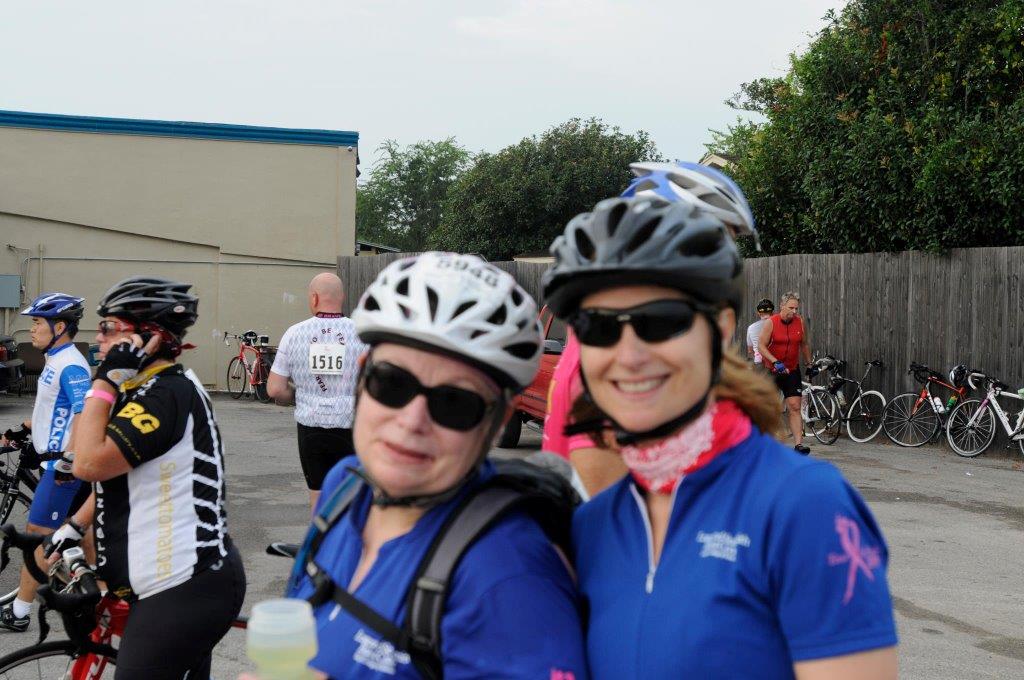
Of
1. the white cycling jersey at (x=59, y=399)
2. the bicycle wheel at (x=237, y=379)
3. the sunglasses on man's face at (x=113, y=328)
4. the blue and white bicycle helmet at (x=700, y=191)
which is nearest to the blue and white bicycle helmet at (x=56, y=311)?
the white cycling jersey at (x=59, y=399)

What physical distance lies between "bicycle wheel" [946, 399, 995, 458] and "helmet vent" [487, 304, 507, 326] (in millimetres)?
12894

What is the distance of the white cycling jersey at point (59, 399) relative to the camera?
19.8ft

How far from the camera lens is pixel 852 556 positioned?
4.68 ft

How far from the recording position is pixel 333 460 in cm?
739

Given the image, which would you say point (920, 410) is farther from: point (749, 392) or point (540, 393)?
point (749, 392)

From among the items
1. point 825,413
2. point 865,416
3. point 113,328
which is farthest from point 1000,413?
point 113,328

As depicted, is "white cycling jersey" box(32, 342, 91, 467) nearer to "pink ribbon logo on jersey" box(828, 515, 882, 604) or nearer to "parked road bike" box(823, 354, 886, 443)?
"pink ribbon logo on jersey" box(828, 515, 882, 604)

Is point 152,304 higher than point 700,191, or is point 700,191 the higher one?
point 700,191

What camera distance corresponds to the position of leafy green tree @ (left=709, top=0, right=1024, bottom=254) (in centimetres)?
1400

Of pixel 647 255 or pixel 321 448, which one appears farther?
pixel 321 448

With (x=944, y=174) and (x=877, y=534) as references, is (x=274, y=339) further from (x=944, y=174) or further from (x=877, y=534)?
(x=877, y=534)

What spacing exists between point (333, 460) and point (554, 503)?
579 centimetres

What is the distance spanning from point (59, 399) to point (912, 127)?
41.8 ft

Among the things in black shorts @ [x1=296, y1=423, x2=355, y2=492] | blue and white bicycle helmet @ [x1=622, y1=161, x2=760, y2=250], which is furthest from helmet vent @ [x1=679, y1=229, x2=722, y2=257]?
black shorts @ [x1=296, y1=423, x2=355, y2=492]
